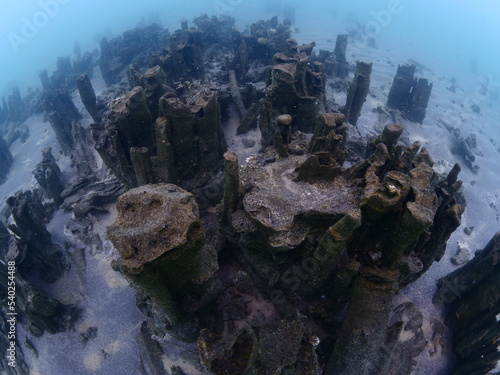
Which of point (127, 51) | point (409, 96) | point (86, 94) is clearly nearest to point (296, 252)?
point (86, 94)

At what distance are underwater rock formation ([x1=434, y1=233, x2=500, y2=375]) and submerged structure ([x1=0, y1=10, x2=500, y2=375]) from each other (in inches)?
1.2

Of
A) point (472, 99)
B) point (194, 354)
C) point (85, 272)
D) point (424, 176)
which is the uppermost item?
point (424, 176)

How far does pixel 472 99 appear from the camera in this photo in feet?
102

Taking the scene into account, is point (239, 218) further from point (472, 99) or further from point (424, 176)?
point (472, 99)

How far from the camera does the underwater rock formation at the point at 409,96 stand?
1904 cm

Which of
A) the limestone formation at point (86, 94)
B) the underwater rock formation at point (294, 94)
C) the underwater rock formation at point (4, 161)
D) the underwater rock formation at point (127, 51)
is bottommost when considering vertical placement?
the underwater rock formation at point (4, 161)

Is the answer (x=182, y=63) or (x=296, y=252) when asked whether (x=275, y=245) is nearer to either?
(x=296, y=252)

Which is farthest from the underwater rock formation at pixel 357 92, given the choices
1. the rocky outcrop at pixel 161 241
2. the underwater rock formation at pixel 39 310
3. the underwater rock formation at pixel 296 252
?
the underwater rock formation at pixel 39 310

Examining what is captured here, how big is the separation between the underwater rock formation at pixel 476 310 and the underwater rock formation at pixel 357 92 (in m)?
9.08

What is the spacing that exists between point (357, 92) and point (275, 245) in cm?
1181

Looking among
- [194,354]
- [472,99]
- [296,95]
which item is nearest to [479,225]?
[296,95]

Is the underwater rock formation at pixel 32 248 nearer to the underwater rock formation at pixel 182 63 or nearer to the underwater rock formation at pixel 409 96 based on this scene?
the underwater rock formation at pixel 182 63

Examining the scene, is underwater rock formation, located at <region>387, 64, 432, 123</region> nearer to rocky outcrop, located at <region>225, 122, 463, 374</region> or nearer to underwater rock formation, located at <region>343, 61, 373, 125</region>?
underwater rock formation, located at <region>343, 61, 373, 125</region>

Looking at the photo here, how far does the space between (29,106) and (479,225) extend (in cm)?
3714
